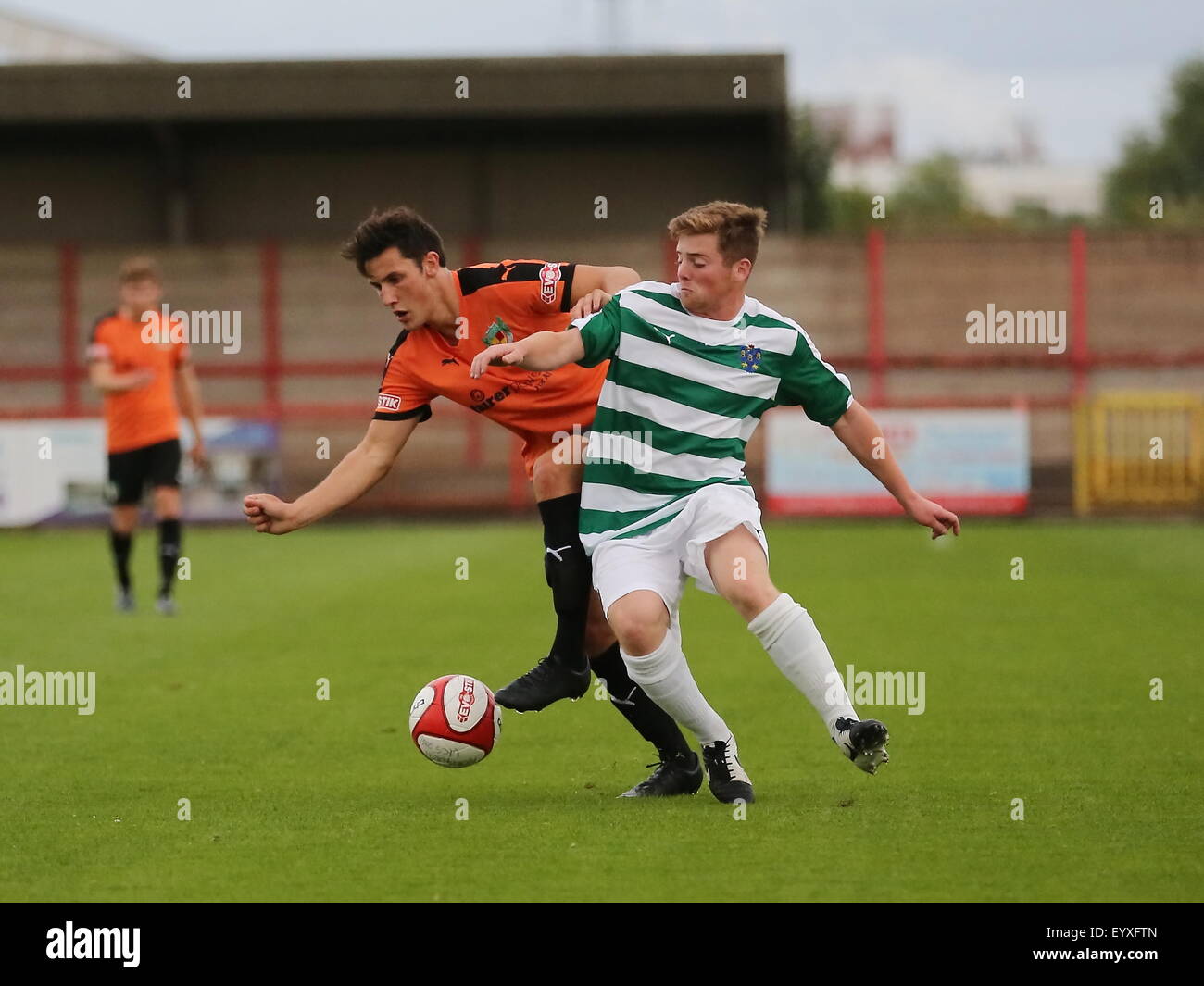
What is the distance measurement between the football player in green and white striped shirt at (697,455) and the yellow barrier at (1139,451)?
15.7m

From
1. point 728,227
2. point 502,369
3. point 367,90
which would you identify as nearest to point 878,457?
point 728,227

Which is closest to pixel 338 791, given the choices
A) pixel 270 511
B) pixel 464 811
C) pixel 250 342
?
pixel 464 811

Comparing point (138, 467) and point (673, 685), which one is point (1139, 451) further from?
point (673, 685)

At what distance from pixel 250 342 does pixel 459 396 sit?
17.7 meters

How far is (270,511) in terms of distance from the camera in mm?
5660

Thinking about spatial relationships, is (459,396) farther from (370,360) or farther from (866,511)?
(370,360)

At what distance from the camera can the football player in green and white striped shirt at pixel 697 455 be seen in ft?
17.9

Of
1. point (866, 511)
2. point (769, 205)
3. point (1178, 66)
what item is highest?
point (1178, 66)

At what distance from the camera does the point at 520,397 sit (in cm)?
622

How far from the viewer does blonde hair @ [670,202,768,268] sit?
5.44 meters

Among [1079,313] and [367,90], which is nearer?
[1079,313]

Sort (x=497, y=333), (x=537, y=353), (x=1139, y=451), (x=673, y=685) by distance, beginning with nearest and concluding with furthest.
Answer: (x=537, y=353) < (x=673, y=685) < (x=497, y=333) < (x=1139, y=451)

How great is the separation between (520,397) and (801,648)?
4.59 ft

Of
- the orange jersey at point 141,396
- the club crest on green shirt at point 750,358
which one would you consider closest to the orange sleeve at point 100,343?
the orange jersey at point 141,396
